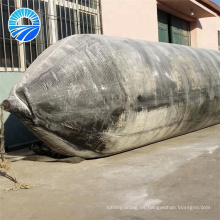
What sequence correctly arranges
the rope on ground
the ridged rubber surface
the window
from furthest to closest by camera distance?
the window → the ridged rubber surface → the rope on ground

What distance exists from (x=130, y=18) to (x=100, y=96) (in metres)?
6.03

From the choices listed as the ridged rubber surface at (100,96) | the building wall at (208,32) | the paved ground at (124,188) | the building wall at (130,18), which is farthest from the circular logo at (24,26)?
the building wall at (208,32)

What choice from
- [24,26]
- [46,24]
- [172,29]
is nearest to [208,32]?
[172,29]

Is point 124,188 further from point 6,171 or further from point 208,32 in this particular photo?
point 208,32

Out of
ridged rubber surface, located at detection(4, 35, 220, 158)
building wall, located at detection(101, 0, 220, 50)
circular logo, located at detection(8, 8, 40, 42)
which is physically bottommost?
ridged rubber surface, located at detection(4, 35, 220, 158)

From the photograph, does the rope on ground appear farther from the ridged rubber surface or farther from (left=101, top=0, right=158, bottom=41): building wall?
(left=101, top=0, right=158, bottom=41): building wall

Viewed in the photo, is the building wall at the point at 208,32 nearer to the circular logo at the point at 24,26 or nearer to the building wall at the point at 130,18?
the building wall at the point at 130,18

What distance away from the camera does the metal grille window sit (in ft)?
21.1

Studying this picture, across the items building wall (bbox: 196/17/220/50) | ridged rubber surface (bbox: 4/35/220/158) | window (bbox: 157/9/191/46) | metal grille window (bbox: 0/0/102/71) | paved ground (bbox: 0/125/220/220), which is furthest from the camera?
building wall (bbox: 196/17/220/50)

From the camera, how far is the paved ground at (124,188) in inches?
112

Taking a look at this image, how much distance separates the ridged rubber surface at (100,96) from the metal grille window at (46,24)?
1459 millimetres

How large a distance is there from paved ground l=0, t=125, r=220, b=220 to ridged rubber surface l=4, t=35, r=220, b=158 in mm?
389

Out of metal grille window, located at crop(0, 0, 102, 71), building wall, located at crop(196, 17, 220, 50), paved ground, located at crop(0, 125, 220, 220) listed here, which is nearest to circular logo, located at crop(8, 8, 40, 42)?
metal grille window, located at crop(0, 0, 102, 71)

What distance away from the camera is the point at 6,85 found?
20.6ft
